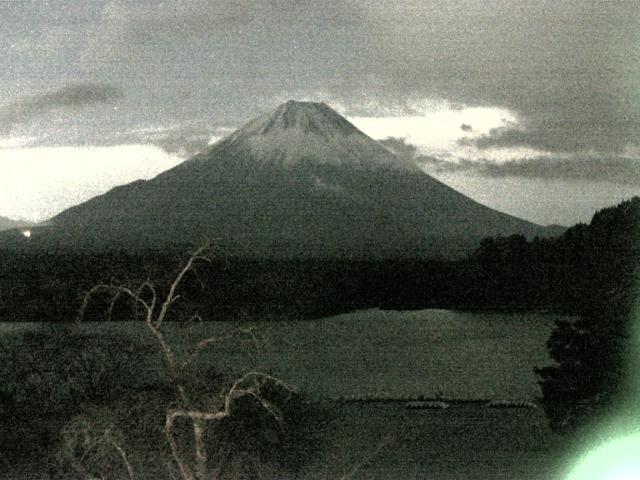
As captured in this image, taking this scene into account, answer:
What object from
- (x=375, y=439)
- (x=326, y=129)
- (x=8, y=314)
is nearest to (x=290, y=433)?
(x=375, y=439)

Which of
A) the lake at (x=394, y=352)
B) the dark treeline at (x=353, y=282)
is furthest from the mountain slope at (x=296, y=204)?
the lake at (x=394, y=352)

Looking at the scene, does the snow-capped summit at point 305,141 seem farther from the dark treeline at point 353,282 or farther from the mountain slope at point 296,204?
the dark treeline at point 353,282

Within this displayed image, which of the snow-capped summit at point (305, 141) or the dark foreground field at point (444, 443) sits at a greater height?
the snow-capped summit at point (305, 141)

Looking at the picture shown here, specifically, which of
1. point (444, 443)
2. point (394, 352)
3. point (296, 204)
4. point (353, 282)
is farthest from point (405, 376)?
point (296, 204)

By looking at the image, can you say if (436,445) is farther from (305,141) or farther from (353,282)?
(305,141)

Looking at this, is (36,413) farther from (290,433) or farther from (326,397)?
(326,397)
